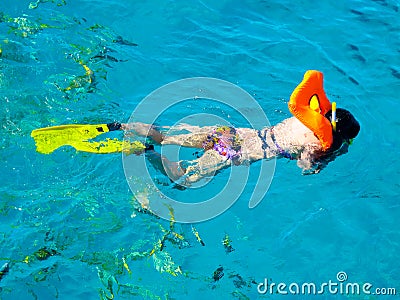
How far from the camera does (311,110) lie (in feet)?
18.1

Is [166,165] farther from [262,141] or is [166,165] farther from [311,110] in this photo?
[311,110]

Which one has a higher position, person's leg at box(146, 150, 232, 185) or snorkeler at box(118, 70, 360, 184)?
snorkeler at box(118, 70, 360, 184)

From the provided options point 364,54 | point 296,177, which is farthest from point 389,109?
point 296,177

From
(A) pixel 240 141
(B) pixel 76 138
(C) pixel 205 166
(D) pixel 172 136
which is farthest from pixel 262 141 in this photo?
(B) pixel 76 138

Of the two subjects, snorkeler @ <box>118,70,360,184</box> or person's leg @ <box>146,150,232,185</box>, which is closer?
snorkeler @ <box>118,70,360,184</box>

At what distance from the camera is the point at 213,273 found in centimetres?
550

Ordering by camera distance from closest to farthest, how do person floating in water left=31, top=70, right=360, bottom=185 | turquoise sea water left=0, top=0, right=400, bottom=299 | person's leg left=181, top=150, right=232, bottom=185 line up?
turquoise sea water left=0, top=0, right=400, bottom=299 < person floating in water left=31, top=70, right=360, bottom=185 < person's leg left=181, top=150, right=232, bottom=185

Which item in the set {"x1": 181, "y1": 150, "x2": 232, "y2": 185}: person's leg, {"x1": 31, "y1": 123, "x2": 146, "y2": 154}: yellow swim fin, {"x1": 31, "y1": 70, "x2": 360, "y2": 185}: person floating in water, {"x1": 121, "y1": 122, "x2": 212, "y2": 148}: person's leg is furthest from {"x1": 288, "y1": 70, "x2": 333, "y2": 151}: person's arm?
{"x1": 31, "y1": 123, "x2": 146, "y2": 154}: yellow swim fin

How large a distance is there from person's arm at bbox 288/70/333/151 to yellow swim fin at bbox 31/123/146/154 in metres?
1.76

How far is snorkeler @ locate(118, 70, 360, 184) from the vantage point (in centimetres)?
566

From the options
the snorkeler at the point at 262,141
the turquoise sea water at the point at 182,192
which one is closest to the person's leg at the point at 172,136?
the snorkeler at the point at 262,141

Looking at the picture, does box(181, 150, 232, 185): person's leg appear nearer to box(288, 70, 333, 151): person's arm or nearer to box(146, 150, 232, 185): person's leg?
box(146, 150, 232, 185): person's leg

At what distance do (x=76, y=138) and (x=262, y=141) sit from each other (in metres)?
2.11

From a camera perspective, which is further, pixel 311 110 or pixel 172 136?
pixel 172 136
